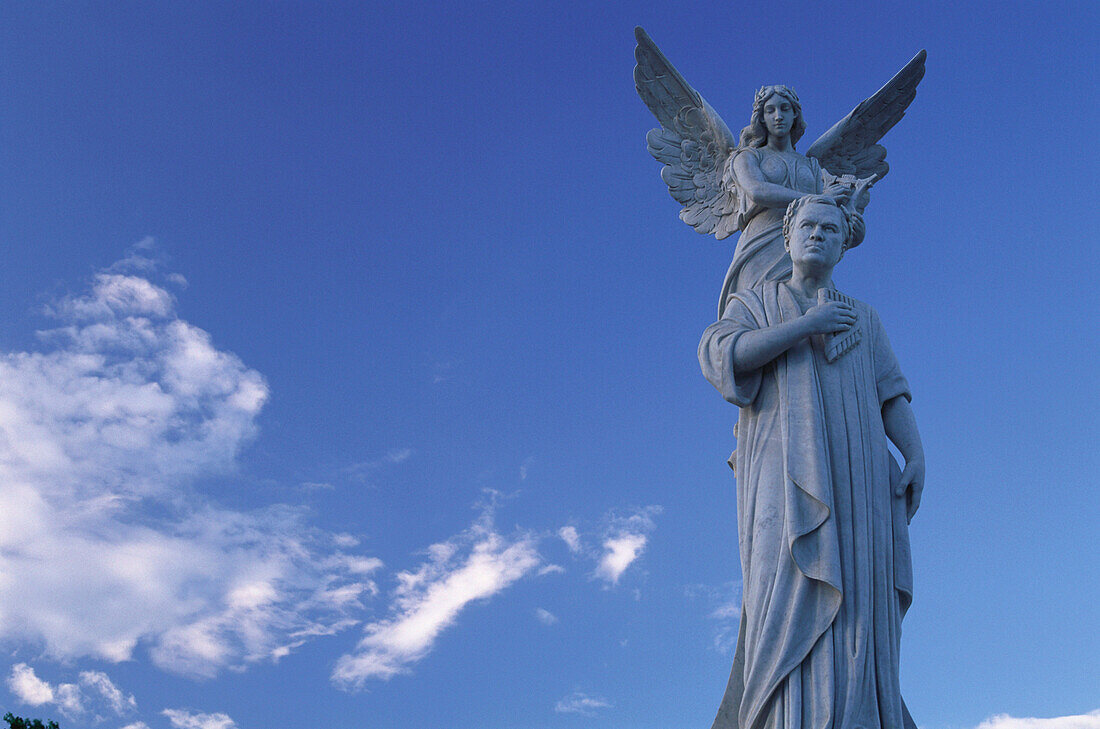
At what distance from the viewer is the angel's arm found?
35.3 feet

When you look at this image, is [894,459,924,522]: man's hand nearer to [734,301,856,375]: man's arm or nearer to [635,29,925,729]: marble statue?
[635,29,925,729]: marble statue

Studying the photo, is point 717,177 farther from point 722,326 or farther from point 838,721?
point 838,721

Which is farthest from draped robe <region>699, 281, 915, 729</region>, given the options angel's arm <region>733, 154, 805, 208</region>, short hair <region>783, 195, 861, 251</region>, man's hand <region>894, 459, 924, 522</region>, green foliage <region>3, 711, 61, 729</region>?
green foliage <region>3, 711, 61, 729</region>

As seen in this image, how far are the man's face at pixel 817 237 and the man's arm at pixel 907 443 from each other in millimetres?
1269

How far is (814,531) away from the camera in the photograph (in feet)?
26.9

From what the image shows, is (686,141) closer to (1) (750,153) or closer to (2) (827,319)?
(1) (750,153)

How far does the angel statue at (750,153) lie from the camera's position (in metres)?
10.9

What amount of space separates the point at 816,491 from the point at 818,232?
217 cm

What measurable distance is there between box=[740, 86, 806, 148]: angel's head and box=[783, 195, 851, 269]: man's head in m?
2.44

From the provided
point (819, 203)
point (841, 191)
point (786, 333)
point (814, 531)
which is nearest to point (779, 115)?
point (841, 191)

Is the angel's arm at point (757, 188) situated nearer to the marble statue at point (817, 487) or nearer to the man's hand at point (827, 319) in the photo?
the marble statue at point (817, 487)

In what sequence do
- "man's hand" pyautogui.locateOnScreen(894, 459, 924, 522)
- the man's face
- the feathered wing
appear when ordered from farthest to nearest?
1. the feathered wing
2. the man's face
3. "man's hand" pyautogui.locateOnScreen(894, 459, 924, 522)

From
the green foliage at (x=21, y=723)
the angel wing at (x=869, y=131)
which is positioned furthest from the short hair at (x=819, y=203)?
the green foliage at (x=21, y=723)

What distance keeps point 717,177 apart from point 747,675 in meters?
6.21
